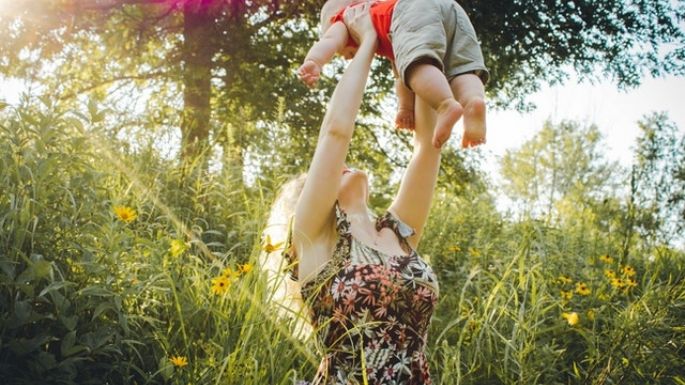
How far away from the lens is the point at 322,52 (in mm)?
2172

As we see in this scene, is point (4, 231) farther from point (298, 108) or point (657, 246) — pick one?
point (298, 108)

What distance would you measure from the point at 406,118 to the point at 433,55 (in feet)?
1.72

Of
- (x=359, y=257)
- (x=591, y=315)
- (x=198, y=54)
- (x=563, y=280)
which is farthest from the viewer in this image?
(x=198, y=54)

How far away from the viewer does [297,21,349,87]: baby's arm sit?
2086mm

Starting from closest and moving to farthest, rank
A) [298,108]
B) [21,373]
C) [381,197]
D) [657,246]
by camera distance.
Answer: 1. [21,373]
2. [657,246]
3. [381,197]
4. [298,108]

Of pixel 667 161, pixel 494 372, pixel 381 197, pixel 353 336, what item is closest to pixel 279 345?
pixel 353 336

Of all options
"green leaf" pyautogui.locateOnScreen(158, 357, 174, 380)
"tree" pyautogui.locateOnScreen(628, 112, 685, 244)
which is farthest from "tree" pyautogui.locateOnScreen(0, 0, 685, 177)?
"green leaf" pyautogui.locateOnScreen(158, 357, 174, 380)

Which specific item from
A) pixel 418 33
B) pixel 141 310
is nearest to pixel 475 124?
pixel 418 33

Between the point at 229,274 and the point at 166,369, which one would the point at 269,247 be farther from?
the point at 166,369

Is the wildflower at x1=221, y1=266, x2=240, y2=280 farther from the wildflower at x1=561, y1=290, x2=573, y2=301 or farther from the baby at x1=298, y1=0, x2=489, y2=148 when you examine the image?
the wildflower at x1=561, y1=290, x2=573, y2=301

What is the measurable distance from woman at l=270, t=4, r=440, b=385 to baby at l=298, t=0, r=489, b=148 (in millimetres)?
91

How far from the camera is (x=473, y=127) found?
6.45 feet

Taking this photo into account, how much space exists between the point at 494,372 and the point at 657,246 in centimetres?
179

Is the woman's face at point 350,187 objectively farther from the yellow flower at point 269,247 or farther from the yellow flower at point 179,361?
the yellow flower at point 179,361
